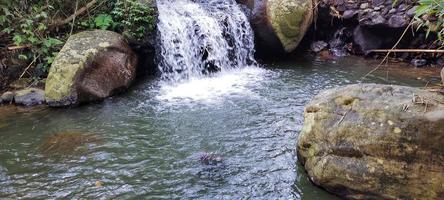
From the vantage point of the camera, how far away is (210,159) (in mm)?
5293

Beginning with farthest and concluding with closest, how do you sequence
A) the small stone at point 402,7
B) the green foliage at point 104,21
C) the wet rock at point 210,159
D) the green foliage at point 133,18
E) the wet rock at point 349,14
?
the wet rock at point 349,14 < the small stone at point 402,7 < the green foliage at point 133,18 < the green foliage at point 104,21 < the wet rock at point 210,159

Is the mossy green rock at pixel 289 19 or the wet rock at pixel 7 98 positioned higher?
the mossy green rock at pixel 289 19

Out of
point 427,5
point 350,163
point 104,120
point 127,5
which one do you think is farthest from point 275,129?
point 127,5

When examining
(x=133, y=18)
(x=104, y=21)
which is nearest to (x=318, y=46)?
(x=133, y=18)

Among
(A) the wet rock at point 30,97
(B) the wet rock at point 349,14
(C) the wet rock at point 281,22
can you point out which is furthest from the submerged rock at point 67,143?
(B) the wet rock at point 349,14

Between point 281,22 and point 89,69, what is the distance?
4.91m

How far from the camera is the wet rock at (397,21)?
9.89 m

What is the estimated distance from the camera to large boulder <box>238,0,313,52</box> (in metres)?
10.3

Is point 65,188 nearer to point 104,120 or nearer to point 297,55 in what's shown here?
point 104,120

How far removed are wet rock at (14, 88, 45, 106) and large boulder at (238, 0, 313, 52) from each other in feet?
17.8

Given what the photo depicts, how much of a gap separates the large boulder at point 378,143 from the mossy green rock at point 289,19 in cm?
587

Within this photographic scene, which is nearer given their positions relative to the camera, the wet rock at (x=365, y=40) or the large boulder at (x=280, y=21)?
the large boulder at (x=280, y=21)

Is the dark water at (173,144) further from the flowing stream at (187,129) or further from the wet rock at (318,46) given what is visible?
the wet rock at (318,46)

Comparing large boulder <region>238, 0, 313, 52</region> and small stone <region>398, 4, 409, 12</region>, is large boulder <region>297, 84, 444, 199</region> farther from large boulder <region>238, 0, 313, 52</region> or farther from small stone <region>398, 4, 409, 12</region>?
small stone <region>398, 4, 409, 12</region>
